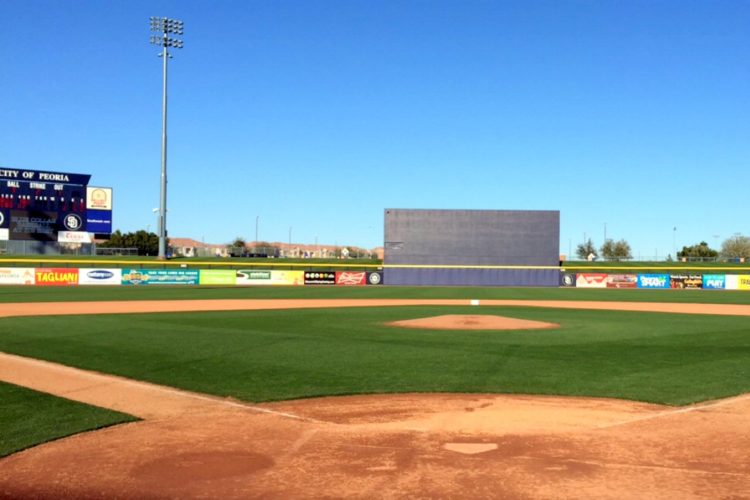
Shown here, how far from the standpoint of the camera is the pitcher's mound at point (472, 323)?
19016 mm

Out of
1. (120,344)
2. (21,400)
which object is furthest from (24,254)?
(21,400)

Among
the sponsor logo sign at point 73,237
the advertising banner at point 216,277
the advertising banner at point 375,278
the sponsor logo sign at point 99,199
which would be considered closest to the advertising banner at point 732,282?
the advertising banner at point 375,278

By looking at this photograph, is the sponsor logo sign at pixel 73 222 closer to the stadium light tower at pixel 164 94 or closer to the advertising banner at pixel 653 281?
the stadium light tower at pixel 164 94

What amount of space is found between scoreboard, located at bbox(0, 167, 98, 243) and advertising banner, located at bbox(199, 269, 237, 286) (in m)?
12.3

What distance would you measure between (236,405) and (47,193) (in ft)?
159

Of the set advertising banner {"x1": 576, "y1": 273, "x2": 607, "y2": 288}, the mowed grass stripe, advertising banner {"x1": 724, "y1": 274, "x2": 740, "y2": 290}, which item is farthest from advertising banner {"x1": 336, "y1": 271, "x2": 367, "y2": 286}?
advertising banner {"x1": 724, "y1": 274, "x2": 740, "y2": 290}

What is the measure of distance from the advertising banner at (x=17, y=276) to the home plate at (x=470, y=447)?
1787 inches

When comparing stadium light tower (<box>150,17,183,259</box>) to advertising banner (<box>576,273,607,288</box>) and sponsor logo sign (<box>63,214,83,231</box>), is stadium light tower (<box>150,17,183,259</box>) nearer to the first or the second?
sponsor logo sign (<box>63,214,83,231</box>)

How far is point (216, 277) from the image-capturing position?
47.4m

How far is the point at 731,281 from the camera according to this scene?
4856 centimetres

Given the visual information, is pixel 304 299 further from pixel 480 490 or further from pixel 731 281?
pixel 731 281

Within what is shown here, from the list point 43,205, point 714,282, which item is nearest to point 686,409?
point 714,282

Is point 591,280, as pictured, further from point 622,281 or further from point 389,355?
point 389,355

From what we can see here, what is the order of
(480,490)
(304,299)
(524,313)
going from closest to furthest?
(480,490) < (524,313) < (304,299)
